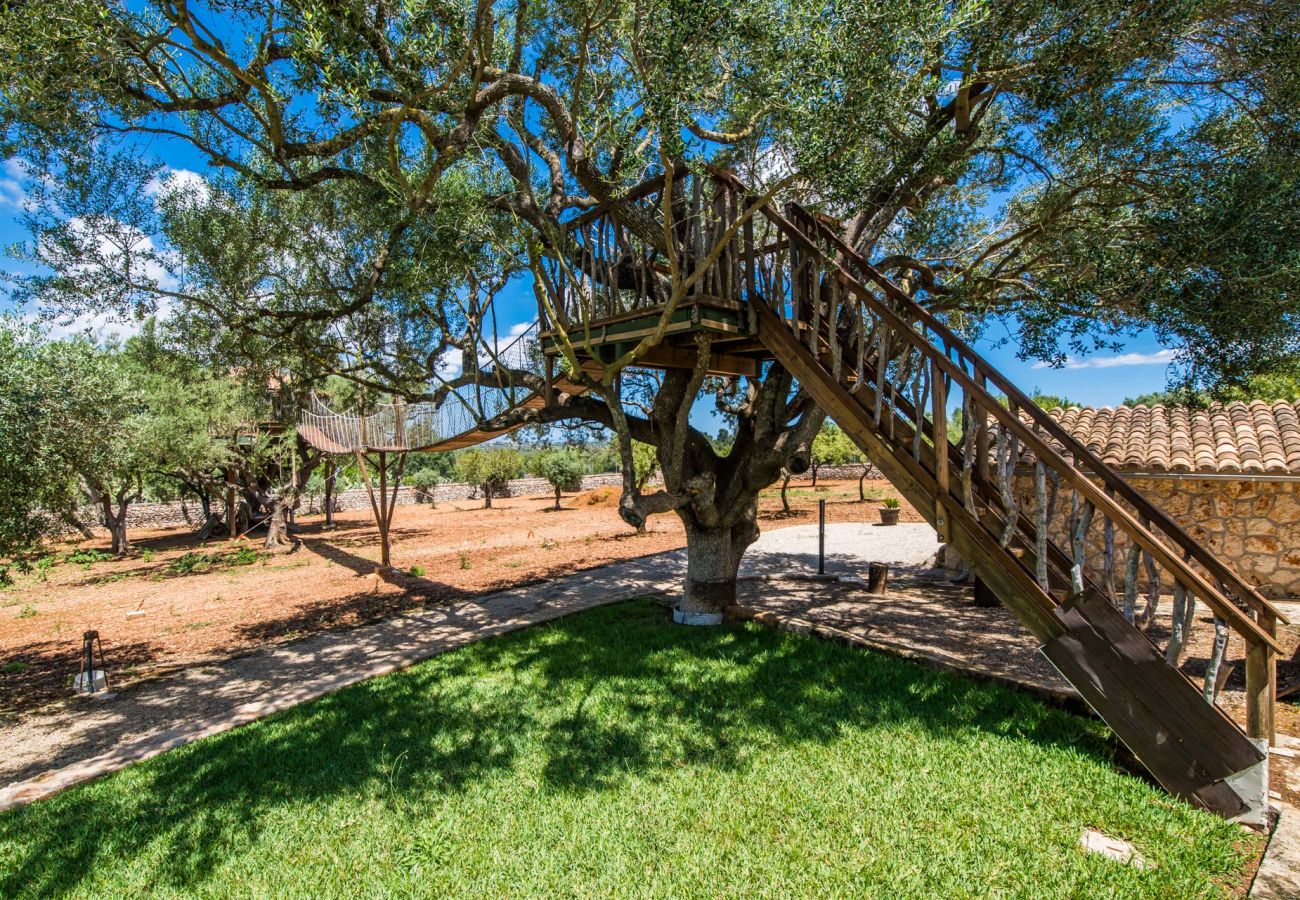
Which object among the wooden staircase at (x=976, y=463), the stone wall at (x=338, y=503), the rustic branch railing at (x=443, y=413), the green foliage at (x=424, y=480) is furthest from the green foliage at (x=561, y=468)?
the wooden staircase at (x=976, y=463)

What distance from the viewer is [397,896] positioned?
2.88 meters

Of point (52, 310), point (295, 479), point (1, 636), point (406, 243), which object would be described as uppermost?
point (406, 243)

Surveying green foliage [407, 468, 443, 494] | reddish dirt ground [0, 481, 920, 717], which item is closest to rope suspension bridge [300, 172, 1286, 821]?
reddish dirt ground [0, 481, 920, 717]

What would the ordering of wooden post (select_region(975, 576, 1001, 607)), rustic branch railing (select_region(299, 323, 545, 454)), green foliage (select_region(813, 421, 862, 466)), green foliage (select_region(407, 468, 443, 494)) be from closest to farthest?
rustic branch railing (select_region(299, 323, 545, 454))
wooden post (select_region(975, 576, 1001, 607))
green foliage (select_region(813, 421, 862, 466))
green foliage (select_region(407, 468, 443, 494))

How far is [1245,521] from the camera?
353 inches

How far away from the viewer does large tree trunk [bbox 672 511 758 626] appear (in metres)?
7.01

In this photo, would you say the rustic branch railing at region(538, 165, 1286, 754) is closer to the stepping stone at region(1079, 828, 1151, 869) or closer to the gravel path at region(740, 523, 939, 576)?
the stepping stone at region(1079, 828, 1151, 869)

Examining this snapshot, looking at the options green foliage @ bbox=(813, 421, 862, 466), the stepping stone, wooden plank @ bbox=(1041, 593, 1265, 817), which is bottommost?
the stepping stone

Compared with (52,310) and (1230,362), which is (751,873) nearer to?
(1230,362)

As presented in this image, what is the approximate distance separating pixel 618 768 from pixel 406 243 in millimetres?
5554

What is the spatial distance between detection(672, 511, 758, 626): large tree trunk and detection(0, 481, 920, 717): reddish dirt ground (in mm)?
4452

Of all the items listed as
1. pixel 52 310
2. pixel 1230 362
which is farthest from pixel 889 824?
pixel 52 310

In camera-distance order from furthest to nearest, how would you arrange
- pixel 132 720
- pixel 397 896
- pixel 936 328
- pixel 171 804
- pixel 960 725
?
pixel 132 720 → pixel 936 328 → pixel 960 725 → pixel 171 804 → pixel 397 896

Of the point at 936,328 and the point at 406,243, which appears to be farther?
the point at 406,243
